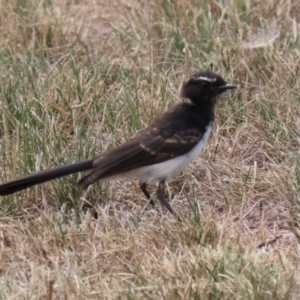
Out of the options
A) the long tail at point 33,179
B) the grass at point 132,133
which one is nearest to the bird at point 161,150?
the long tail at point 33,179

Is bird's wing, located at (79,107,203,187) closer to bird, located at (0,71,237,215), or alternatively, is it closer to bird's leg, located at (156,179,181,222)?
bird, located at (0,71,237,215)

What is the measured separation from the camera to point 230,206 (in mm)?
6906

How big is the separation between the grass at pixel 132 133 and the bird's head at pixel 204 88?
0.47 metres

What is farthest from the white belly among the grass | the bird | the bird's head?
the bird's head

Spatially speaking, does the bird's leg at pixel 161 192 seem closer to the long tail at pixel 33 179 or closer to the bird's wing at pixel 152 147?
the bird's wing at pixel 152 147

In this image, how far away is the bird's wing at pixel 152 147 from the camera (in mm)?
6715

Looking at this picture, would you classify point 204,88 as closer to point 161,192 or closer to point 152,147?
point 152,147

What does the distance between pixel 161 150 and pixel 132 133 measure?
0.70 meters

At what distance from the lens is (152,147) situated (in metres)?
6.95

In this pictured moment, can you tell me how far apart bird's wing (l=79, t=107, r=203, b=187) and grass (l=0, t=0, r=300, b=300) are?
0.97 ft

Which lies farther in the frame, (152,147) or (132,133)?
(132,133)

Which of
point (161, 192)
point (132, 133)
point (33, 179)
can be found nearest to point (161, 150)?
point (161, 192)

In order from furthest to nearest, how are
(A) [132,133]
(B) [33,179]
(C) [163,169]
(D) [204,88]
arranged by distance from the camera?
(A) [132,133] < (D) [204,88] < (C) [163,169] < (B) [33,179]

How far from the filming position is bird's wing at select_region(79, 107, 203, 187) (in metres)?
6.71
